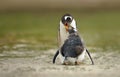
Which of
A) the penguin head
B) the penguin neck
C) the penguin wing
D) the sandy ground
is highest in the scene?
the penguin head

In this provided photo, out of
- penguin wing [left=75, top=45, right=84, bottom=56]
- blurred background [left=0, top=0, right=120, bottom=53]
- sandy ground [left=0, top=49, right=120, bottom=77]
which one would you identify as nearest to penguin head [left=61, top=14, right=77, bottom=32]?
penguin wing [left=75, top=45, right=84, bottom=56]

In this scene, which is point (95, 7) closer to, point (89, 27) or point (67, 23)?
point (89, 27)

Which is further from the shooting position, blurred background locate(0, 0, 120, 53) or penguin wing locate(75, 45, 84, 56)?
blurred background locate(0, 0, 120, 53)

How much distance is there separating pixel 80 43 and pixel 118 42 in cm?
436

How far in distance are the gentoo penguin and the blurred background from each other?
238cm

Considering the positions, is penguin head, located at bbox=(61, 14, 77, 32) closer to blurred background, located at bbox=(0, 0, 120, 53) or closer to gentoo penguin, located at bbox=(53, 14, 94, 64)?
gentoo penguin, located at bbox=(53, 14, 94, 64)

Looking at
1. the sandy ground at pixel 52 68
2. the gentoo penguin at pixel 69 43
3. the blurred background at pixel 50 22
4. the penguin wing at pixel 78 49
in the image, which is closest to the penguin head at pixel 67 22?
the gentoo penguin at pixel 69 43

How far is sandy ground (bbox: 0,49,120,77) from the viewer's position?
799 cm

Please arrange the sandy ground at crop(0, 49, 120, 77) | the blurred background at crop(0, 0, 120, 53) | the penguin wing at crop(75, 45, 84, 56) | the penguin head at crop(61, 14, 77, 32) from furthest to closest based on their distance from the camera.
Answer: the blurred background at crop(0, 0, 120, 53), the penguin head at crop(61, 14, 77, 32), the penguin wing at crop(75, 45, 84, 56), the sandy ground at crop(0, 49, 120, 77)

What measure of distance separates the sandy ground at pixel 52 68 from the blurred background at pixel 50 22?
1410 millimetres

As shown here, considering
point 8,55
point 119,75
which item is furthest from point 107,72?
point 8,55

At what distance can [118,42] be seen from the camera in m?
13.0

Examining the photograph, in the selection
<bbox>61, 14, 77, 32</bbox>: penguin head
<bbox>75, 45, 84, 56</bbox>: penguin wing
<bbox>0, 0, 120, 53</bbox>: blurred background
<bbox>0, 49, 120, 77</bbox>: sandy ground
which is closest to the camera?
<bbox>0, 49, 120, 77</bbox>: sandy ground

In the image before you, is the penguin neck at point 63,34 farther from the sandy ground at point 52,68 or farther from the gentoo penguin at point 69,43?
the sandy ground at point 52,68
